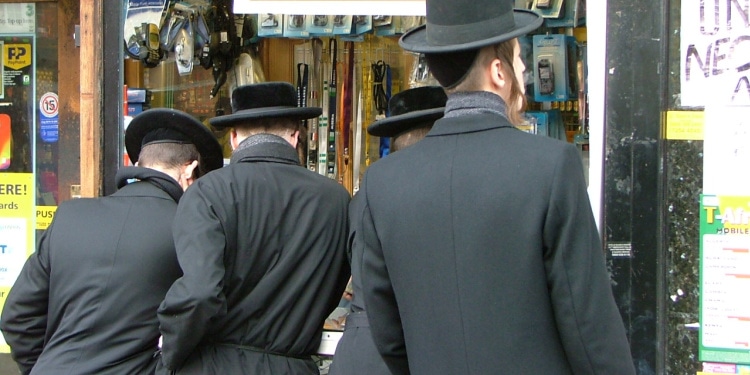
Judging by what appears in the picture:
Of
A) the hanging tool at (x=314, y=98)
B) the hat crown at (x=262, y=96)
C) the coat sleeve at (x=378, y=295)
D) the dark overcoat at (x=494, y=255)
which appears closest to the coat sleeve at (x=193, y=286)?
the hat crown at (x=262, y=96)

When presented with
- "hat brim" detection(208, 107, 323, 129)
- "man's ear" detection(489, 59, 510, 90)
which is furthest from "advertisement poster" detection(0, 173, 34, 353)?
"man's ear" detection(489, 59, 510, 90)

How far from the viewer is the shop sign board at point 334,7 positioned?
3.50 m

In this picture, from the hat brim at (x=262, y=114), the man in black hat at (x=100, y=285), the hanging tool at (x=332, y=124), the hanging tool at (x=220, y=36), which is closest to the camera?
the man in black hat at (x=100, y=285)

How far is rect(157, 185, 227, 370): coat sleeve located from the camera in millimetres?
2682

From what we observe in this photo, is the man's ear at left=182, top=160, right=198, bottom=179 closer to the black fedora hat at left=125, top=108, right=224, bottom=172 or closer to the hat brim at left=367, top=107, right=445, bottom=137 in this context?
the black fedora hat at left=125, top=108, right=224, bottom=172

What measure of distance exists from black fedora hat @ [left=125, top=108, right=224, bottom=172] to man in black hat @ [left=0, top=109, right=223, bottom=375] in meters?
0.19

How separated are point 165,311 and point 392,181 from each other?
3.41 feet

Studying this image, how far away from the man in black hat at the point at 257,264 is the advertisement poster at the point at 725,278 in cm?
134

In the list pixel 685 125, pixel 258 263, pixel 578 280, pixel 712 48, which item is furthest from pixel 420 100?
pixel 578 280

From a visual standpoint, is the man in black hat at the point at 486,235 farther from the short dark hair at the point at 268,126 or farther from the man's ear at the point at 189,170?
the man's ear at the point at 189,170

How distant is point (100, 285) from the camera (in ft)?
9.76

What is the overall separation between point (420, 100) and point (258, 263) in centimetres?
85

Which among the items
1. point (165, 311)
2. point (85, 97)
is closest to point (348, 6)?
point (85, 97)

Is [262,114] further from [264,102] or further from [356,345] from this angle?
[356,345]
